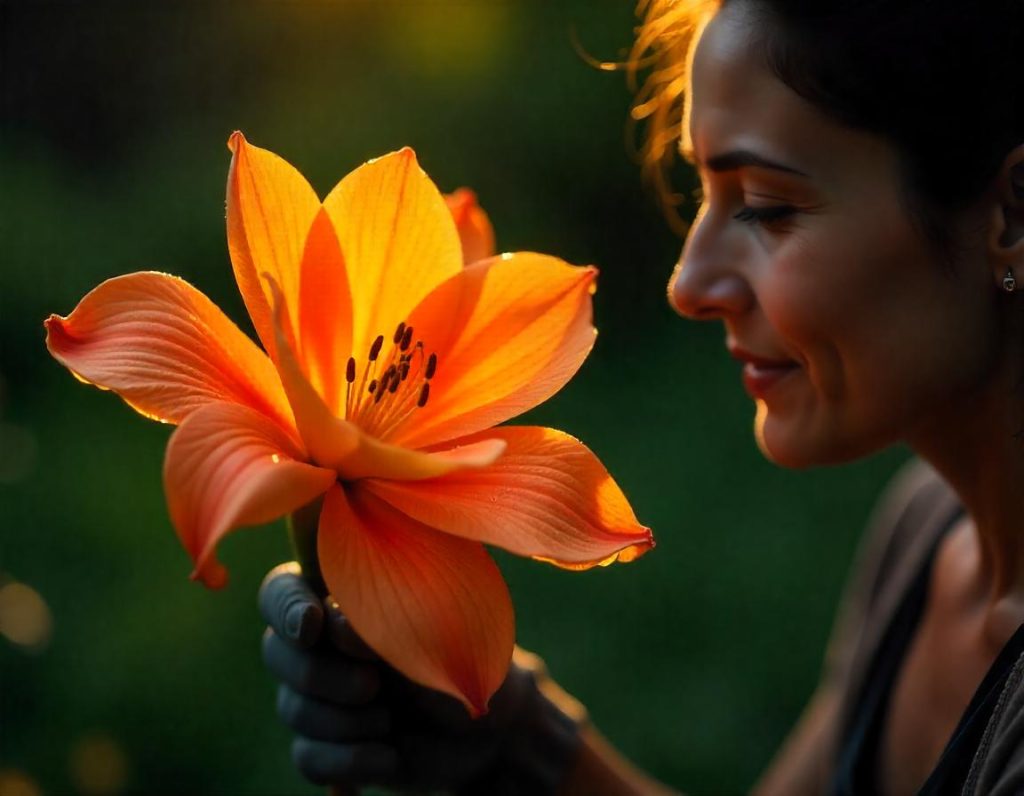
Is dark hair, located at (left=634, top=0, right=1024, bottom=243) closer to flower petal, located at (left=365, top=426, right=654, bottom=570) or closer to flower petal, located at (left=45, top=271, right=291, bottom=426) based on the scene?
flower petal, located at (left=365, top=426, right=654, bottom=570)

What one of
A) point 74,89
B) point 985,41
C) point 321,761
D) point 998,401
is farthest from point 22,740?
point 985,41

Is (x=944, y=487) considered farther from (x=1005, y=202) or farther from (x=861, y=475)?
(x=861, y=475)

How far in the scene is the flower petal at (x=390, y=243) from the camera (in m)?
0.96

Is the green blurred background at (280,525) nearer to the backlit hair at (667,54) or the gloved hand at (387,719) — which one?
the gloved hand at (387,719)

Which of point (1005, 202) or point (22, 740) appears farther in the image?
point (22, 740)

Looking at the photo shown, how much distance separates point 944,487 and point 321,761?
35.7 inches

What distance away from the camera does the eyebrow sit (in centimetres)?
108

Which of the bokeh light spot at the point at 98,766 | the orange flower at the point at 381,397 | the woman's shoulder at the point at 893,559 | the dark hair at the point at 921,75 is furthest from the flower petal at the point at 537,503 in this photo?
the bokeh light spot at the point at 98,766

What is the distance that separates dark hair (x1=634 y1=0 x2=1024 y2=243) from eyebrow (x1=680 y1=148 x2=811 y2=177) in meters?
0.06

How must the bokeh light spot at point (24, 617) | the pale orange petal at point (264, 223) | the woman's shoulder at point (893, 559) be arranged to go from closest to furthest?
the pale orange petal at point (264, 223), the woman's shoulder at point (893, 559), the bokeh light spot at point (24, 617)

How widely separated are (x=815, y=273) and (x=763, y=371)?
0.12m

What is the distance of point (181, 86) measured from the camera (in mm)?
2893

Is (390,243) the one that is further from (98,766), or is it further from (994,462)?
(98,766)

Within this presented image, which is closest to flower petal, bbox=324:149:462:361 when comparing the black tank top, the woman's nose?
the woman's nose
